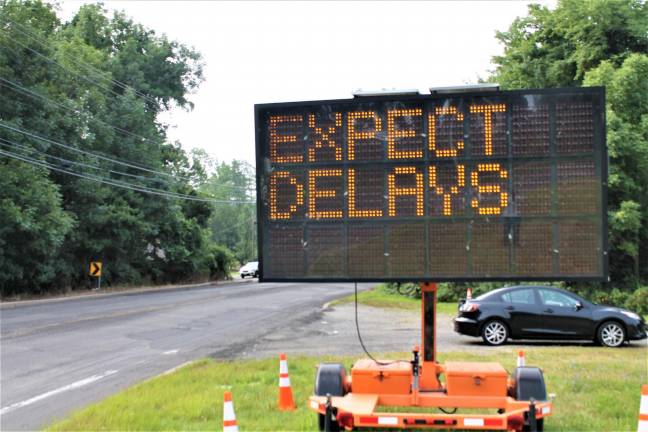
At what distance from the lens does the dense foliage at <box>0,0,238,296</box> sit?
32469 millimetres

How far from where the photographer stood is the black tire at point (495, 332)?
52.7 feet

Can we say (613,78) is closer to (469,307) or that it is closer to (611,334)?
(611,334)

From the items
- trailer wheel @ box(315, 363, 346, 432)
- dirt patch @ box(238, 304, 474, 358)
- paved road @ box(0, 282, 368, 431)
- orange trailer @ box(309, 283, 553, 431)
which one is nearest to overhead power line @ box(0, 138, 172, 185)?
paved road @ box(0, 282, 368, 431)

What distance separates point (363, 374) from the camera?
7605 mm

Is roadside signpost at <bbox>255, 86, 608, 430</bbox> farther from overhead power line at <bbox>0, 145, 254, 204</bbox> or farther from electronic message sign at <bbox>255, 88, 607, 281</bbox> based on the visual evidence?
overhead power line at <bbox>0, 145, 254, 204</bbox>

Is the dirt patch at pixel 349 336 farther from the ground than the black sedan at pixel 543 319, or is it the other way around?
the black sedan at pixel 543 319

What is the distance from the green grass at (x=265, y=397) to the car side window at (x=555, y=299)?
2.94 m

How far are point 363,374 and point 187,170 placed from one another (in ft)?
163

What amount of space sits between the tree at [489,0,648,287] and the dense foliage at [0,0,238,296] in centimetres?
2066

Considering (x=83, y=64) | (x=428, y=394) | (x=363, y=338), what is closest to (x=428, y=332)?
(x=428, y=394)

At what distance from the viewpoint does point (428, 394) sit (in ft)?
25.0

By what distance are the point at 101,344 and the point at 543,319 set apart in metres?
9.34

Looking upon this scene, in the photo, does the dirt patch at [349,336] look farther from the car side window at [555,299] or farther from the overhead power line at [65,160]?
the overhead power line at [65,160]

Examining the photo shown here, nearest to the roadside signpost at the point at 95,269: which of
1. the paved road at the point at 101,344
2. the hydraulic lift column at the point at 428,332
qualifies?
the paved road at the point at 101,344
